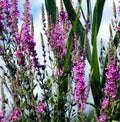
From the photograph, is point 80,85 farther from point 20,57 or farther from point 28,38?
point 28,38

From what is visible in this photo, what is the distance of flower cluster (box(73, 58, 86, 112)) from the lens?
434 centimetres

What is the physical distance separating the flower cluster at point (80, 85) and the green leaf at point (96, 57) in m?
0.37

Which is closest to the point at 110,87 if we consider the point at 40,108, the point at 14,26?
the point at 40,108

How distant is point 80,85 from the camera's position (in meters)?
4.39

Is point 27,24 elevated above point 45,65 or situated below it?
above

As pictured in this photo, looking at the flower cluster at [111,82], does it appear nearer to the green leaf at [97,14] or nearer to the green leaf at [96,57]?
the green leaf at [96,57]

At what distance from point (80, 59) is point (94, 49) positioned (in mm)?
422

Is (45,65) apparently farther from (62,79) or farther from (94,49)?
(94,49)

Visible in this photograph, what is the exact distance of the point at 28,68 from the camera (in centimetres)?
481

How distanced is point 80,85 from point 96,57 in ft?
1.93

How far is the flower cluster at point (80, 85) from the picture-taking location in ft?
14.2

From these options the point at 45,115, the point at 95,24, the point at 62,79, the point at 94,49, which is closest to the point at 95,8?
the point at 95,24

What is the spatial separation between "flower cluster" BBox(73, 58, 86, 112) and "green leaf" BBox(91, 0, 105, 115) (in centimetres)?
37

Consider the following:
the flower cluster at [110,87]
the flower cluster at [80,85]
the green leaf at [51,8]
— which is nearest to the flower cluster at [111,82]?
the flower cluster at [110,87]
